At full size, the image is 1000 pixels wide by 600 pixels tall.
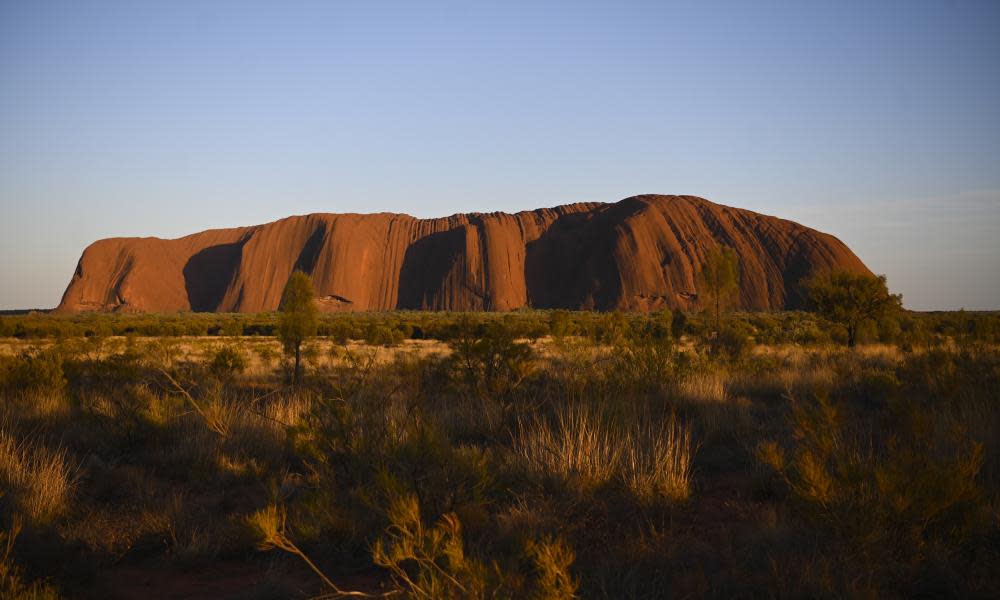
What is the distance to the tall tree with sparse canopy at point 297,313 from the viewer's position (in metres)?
11.7

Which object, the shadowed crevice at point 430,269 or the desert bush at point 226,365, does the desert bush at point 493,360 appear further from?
the shadowed crevice at point 430,269

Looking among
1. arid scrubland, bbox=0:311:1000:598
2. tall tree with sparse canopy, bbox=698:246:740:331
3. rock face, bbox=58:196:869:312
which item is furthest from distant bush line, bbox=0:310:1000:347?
rock face, bbox=58:196:869:312

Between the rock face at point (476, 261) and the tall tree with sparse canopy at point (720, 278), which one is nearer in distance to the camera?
the tall tree with sparse canopy at point (720, 278)

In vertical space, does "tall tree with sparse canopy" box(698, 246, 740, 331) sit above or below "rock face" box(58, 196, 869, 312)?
below

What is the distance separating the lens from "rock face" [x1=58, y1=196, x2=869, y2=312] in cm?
7775

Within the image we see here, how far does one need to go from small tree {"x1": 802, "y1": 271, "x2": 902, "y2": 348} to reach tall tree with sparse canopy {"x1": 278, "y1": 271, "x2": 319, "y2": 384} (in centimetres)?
1643

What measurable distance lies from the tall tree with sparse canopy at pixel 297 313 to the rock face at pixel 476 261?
6574 cm

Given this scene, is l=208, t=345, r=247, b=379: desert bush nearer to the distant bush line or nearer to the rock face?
the distant bush line

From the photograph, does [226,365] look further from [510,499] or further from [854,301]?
[854,301]

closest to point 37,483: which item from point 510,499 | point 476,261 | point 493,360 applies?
point 510,499

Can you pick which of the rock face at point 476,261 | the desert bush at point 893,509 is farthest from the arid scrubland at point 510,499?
the rock face at point 476,261

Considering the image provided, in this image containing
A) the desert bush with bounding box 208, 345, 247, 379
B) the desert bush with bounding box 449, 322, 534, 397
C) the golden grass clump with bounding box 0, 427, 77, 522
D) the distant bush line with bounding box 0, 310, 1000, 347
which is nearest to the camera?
the golden grass clump with bounding box 0, 427, 77, 522

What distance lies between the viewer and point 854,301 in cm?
Answer: 1889

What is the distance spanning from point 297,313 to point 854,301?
17.3 metres
